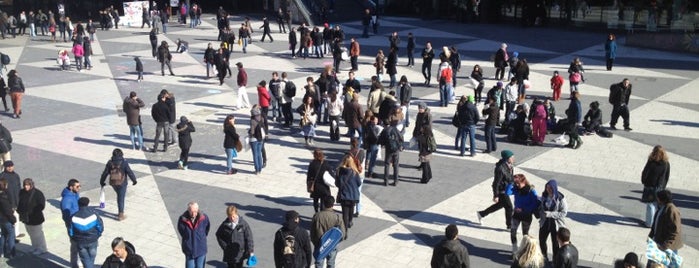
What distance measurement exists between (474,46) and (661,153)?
2226 centimetres

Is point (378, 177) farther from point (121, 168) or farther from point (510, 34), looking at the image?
point (510, 34)

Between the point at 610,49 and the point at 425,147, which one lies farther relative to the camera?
the point at 610,49

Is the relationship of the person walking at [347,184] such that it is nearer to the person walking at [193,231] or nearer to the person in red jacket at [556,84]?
the person walking at [193,231]

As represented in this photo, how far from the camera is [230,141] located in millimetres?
14766

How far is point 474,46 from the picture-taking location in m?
33.4

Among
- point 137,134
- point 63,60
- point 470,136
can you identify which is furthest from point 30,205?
point 63,60

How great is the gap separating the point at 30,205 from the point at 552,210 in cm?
798

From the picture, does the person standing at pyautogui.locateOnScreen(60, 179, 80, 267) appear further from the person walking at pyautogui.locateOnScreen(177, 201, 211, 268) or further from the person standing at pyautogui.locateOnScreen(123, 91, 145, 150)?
the person standing at pyautogui.locateOnScreen(123, 91, 145, 150)

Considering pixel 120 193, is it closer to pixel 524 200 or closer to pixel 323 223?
pixel 323 223

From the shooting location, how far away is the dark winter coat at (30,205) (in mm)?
10836

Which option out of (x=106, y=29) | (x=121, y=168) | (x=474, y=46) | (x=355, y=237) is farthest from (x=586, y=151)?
(x=106, y=29)

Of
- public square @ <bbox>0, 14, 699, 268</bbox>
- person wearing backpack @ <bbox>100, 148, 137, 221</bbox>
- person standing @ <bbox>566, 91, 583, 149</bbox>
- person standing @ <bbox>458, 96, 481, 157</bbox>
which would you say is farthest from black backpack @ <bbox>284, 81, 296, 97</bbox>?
person standing @ <bbox>566, 91, 583, 149</bbox>

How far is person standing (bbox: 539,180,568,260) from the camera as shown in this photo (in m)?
10.0

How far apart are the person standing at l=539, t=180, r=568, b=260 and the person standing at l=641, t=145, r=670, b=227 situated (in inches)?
98.6
